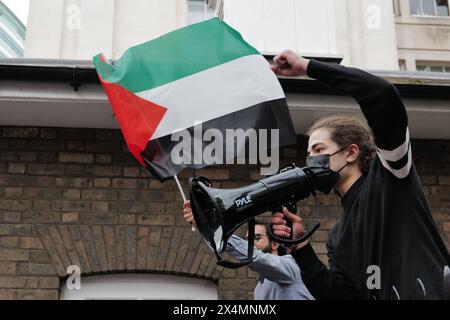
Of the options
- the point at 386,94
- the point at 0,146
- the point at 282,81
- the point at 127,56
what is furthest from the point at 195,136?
the point at 0,146

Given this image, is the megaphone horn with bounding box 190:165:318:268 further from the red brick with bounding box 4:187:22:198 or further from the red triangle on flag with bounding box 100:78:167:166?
the red brick with bounding box 4:187:22:198

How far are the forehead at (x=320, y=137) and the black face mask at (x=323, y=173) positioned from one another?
0.10 meters

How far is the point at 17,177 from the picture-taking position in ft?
19.6

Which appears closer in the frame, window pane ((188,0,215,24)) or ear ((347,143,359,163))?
ear ((347,143,359,163))

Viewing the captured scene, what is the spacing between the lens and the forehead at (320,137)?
269 centimetres

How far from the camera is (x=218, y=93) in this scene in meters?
4.41

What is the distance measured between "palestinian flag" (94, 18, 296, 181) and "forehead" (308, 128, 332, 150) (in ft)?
4.76

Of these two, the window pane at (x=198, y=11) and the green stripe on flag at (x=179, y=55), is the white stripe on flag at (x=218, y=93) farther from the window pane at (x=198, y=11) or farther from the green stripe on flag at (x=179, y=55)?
the window pane at (x=198, y=11)

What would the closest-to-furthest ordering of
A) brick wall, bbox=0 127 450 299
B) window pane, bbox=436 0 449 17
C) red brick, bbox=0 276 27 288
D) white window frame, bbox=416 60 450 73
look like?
1. red brick, bbox=0 276 27 288
2. brick wall, bbox=0 127 450 299
3. white window frame, bbox=416 60 450 73
4. window pane, bbox=436 0 449 17

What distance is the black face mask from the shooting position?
2.50 m

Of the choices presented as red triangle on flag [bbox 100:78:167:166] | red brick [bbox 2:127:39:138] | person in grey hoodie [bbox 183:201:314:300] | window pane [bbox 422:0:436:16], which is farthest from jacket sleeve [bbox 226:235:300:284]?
window pane [bbox 422:0:436:16]

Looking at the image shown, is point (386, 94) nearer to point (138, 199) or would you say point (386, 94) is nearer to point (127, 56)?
point (127, 56)

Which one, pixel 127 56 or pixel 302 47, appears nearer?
pixel 127 56

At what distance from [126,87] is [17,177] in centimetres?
207
